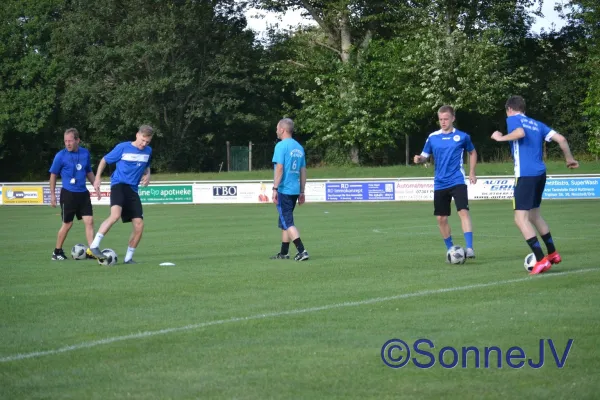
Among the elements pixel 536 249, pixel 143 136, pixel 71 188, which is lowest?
pixel 536 249

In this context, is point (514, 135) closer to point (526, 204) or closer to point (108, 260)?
point (526, 204)

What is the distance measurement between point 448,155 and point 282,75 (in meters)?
43.1

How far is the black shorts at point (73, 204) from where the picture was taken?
49.1 ft

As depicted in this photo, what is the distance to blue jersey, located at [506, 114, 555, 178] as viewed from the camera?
1115cm

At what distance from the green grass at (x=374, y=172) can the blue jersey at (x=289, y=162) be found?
109 feet

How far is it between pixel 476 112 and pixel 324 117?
836cm

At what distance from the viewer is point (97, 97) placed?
55.1 metres

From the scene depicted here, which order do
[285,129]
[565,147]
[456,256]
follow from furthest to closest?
[285,129]
[456,256]
[565,147]

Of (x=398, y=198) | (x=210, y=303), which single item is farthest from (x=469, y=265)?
(x=398, y=198)

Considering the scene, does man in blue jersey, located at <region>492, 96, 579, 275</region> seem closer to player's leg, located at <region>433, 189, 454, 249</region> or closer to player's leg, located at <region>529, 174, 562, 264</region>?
player's leg, located at <region>529, 174, 562, 264</region>

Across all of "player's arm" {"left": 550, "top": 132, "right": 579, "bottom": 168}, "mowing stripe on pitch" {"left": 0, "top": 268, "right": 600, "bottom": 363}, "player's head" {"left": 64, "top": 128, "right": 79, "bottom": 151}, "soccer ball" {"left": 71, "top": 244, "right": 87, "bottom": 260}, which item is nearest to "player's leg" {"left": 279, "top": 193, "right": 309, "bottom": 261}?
"soccer ball" {"left": 71, "top": 244, "right": 87, "bottom": 260}

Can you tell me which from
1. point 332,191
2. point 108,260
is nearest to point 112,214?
point 108,260

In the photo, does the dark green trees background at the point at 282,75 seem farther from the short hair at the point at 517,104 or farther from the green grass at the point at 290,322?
the short hair at the point at 517,104

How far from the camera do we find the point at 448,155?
13.1 meters
